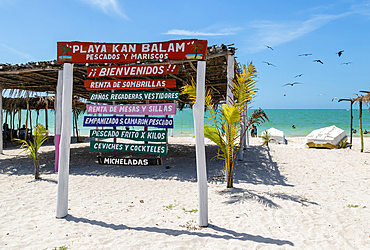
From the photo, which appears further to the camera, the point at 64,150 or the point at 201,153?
the point at 64,150

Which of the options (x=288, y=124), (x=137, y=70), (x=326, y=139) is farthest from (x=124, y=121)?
(x=288, y=124)

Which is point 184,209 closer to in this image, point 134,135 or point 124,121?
point 134,135

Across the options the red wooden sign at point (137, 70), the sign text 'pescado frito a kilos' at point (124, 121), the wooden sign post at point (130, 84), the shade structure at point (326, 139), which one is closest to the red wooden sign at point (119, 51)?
the wooden sign post at point (130, 84)

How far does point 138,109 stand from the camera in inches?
273

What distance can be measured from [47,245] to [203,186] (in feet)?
7.39

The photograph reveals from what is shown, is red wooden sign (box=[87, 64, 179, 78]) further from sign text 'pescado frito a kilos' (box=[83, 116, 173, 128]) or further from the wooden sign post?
sign text 'pescado frito a kilos' (box=[83, 116, 173, 128])

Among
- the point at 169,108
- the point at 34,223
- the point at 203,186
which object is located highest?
the point at 169,108

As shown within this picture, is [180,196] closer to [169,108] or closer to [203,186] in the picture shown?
[203,186]

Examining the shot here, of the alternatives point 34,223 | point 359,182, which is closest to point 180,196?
point 34,223

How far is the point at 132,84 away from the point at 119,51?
1.42 metres

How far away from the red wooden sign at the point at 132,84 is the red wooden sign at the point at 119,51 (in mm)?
1188

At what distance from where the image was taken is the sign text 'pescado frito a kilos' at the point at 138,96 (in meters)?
6.75

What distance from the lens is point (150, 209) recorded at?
13.8ft

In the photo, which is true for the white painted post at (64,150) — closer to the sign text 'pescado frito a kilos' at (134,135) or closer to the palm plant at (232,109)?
the palm plant at (232,109)
